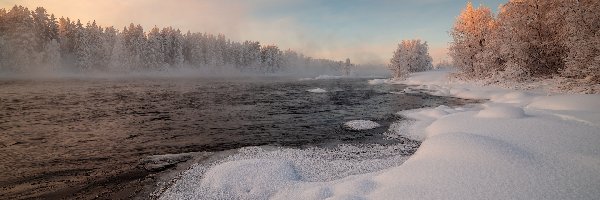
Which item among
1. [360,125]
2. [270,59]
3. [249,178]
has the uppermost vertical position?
[270,59]

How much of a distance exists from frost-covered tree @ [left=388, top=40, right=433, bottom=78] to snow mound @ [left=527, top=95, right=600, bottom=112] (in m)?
61.5

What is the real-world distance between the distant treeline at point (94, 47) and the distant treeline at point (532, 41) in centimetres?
8650

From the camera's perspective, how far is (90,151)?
11164 mm

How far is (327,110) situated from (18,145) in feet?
54.8

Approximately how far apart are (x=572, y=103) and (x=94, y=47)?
101284 mm

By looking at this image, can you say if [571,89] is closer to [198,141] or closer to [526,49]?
[526,49]

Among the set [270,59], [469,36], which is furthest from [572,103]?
[270,59]

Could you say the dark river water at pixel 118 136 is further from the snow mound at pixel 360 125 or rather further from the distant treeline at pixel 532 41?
the distant treeline at pixel 532 41

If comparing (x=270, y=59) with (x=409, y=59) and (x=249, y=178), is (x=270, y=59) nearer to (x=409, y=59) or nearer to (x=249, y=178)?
(x=409, y=59)

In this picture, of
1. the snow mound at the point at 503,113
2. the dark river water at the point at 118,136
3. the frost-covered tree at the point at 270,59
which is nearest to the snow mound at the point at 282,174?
the dark river water at the point at 118,136

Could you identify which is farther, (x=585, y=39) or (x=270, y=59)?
(x=270, y=59)

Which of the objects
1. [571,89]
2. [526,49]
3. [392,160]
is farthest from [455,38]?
[392,160]

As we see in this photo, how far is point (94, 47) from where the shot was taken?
88688 mm

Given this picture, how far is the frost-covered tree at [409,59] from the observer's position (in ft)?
278
